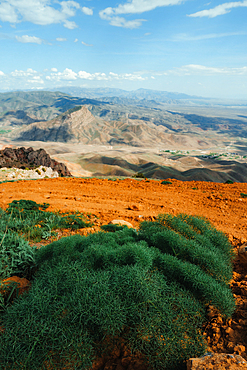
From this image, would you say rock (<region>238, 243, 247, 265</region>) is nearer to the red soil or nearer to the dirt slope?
the red soil

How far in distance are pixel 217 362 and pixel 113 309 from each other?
1416 mm

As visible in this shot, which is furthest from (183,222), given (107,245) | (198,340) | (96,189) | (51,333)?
(96,189)

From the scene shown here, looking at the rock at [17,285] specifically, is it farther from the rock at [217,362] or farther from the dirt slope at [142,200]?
the dirt slope at [142,200]

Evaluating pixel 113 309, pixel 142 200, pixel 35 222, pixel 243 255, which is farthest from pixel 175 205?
pixel 113 309

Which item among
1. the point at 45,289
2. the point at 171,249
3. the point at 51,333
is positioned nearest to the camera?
the point at 51,333

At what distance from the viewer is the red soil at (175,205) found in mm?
3408

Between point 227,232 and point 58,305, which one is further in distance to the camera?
point 227,232

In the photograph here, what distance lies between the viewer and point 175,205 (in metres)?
10.6

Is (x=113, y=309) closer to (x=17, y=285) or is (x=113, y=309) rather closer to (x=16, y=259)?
(x=17, y=285)

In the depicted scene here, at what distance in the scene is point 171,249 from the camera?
4367 millimetres

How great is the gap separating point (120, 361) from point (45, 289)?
1492 mm

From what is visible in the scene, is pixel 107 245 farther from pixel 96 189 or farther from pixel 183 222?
pixel 96 189

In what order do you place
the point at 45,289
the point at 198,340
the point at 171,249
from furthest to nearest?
1. the point at 171,249
2. the point at 45,289
3. the point at 198,340

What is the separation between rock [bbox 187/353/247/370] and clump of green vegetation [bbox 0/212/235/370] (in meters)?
0.22
